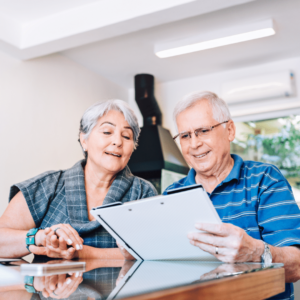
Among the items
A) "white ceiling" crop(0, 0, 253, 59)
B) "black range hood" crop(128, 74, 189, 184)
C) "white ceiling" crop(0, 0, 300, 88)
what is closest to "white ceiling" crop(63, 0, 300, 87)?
"white ceiling" crop(0, 0, 300, 88)

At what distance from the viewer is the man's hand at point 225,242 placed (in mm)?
786

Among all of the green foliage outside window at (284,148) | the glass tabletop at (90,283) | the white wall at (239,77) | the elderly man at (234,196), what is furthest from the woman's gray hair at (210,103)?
the green foliage outside window at (284,148)

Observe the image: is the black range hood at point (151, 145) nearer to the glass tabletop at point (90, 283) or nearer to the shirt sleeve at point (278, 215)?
the shirt sleeve at point (278, 215)

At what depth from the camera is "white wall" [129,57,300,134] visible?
3.61m

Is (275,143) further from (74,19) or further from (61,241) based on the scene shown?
(61,241)

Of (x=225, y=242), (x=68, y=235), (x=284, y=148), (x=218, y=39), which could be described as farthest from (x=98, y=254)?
(x=284, y=148)

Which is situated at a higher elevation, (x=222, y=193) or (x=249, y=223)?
(x=222, y=193)

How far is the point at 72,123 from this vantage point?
3.47 meters

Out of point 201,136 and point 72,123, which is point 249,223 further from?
point 72,123

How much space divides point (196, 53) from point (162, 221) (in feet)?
9.29

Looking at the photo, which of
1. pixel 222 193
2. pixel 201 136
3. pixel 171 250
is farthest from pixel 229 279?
pixel 201 136

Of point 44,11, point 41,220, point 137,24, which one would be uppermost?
point 44,11

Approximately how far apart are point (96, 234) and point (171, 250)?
2.10 feet

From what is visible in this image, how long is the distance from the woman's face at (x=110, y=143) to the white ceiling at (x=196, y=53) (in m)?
1.52
